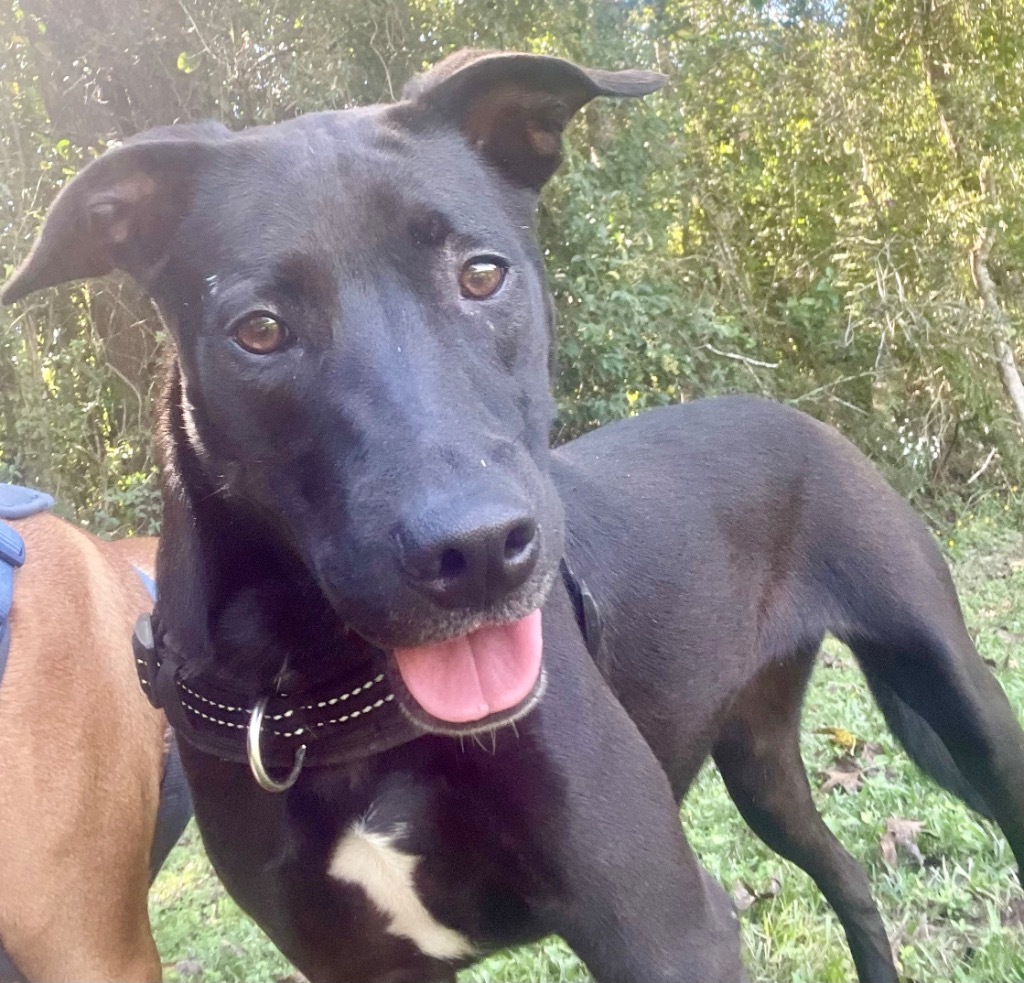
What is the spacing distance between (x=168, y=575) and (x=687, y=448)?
136 cm

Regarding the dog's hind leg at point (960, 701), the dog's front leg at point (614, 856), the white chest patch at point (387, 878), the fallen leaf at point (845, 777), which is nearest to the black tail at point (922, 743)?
the dog's hind leg at point (960, 701)

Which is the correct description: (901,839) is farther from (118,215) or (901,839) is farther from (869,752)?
(118,215)

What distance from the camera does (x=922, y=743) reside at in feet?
9.17

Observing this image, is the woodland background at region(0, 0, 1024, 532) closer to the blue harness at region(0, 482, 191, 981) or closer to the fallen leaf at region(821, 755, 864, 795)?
the fallen leaf at region(821, 755, 864, 795)

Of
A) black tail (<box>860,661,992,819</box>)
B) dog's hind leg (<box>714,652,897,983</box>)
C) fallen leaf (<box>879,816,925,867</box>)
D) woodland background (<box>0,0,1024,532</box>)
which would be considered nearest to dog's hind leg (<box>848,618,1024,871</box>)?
black tail (<box>860,661,992,819</box>)

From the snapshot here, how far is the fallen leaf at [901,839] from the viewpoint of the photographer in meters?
3.11

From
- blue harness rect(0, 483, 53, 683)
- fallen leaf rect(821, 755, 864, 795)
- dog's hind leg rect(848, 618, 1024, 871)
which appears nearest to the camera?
blue harness rect(0, 483, 53, 683)

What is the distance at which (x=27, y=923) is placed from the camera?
198 centimetres

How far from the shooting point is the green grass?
271 centimetres

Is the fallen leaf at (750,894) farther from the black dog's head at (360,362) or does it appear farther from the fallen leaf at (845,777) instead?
the black dog's head at (360,362)

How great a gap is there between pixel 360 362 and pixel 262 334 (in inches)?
7.2

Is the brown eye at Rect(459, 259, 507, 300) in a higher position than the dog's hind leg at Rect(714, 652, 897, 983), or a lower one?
higher

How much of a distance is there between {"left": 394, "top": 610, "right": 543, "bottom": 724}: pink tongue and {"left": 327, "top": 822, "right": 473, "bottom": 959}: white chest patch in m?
0.34

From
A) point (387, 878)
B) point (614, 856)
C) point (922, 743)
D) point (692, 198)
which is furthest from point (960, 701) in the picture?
point (692, 198)
